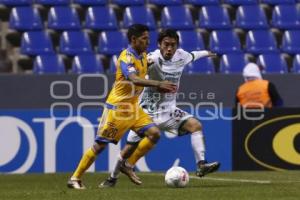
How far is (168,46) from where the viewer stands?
10234 millimetres

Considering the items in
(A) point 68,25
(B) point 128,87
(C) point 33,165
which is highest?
(A) point 68,25

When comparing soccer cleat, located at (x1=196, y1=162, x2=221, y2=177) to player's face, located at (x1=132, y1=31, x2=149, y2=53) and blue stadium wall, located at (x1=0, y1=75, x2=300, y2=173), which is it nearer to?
player's face, located at (x1=132, y1=31, x2=149, y2=53)

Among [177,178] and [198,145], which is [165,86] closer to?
[177,178]

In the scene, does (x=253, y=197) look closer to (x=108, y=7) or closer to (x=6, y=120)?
(x=6, y=120)

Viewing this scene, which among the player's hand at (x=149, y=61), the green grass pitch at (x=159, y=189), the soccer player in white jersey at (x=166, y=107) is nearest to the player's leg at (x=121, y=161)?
the soccer player in white jersey at (x=166, y=107)

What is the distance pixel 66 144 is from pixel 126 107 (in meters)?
4.62

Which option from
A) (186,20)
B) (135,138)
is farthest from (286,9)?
(135,138)

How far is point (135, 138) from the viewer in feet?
33.0

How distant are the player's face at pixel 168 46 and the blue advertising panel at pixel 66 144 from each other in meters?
3.84

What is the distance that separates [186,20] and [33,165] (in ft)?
15.8

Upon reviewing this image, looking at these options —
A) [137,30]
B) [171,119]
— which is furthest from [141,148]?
[137,30]

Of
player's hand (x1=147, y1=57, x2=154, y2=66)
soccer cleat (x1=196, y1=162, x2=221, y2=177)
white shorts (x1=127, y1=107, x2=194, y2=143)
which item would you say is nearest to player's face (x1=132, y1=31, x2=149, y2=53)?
player's hand (x1=147, y1=57, x2=154, y2=66)

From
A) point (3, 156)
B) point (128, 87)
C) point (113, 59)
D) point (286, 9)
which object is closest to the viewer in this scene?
point (128, 87)

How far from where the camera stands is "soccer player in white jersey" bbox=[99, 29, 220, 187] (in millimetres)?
10109
